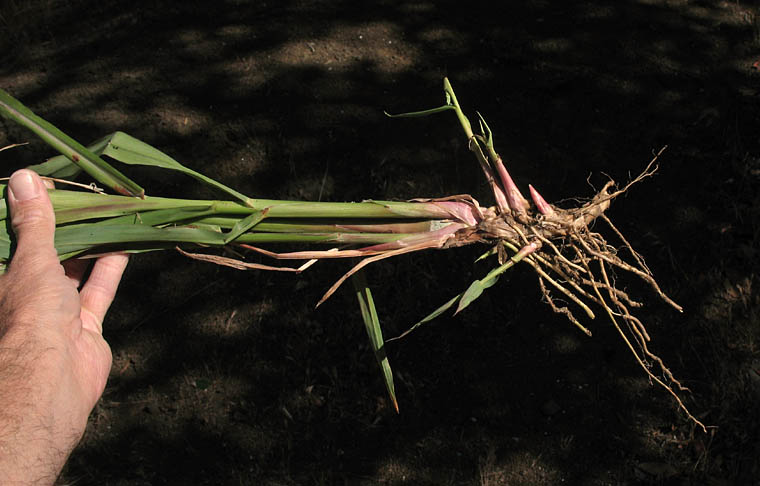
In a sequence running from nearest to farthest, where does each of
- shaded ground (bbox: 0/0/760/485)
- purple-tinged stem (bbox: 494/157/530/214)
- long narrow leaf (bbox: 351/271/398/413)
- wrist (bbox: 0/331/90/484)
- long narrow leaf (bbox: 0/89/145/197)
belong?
1. wrist (bbox: 0/331/90/484)
2. long narrow leaf (bbox: 0/89/145/197)
3. long narrow leaf (bbox: 351/271/398/413)
4. purple-tinged stem (bbox: 494/157/530/214)
5. shaded ground (bbox: 0/0/760/485)

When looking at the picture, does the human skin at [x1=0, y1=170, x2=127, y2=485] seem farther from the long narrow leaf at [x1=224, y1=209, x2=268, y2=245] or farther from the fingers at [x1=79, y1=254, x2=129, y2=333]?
the long narrow leaf at [x1=224, y1=209, x2=268, y2=245]

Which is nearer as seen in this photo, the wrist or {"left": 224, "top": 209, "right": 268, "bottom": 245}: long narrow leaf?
the wrist

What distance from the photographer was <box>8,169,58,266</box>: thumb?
116 cm

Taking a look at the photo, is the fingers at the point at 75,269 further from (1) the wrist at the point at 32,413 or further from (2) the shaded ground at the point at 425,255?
(2) the shaded ground at the point at 425,255

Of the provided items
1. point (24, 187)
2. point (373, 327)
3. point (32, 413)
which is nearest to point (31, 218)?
point (24, 187)

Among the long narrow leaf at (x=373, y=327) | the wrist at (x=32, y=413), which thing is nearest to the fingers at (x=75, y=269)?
the wrist at (x=32, y=413)

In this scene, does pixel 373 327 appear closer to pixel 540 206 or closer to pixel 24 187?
pixel 540 206

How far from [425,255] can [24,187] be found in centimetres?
120

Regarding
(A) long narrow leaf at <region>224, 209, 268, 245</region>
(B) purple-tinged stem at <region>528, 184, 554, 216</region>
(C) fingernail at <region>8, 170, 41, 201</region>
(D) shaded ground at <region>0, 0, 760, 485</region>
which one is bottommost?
(D) shaded ground at <region>0, 0, 760, 485</region>

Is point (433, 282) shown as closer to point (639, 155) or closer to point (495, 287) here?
Answer: point (495, 287)

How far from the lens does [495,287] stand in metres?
1.89

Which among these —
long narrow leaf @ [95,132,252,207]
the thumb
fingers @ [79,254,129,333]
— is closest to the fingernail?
the thumb

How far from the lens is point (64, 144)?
1232mm

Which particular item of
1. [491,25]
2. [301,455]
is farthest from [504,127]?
[301,455]
